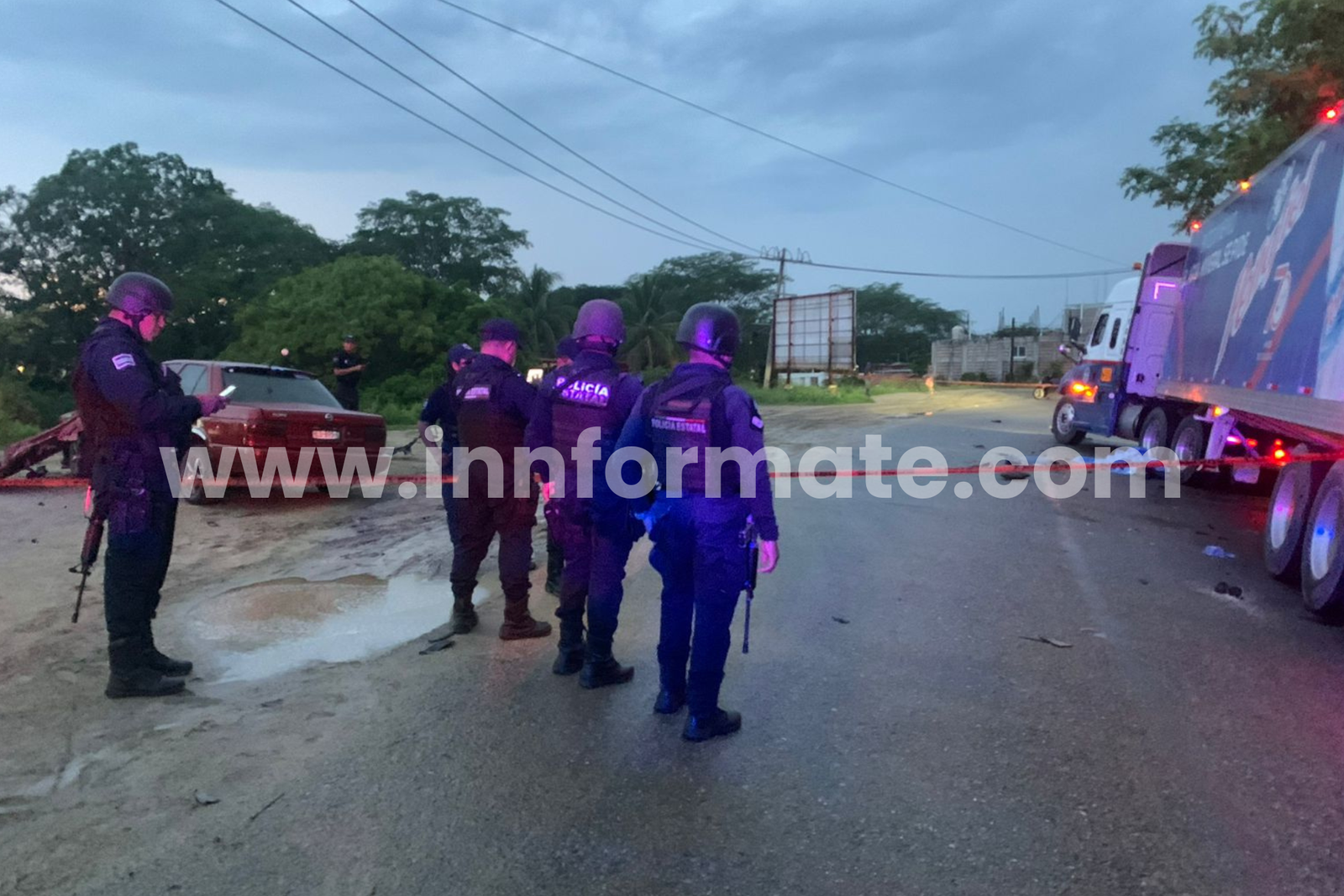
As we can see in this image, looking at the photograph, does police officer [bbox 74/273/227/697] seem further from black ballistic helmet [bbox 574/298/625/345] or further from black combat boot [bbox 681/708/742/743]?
black combat boot [bbox 681/708/742/743]

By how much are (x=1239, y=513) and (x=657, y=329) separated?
3234 centimetres

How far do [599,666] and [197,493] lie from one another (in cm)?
678

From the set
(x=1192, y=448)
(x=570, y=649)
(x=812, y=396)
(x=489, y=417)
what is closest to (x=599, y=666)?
(x=570, y=649)

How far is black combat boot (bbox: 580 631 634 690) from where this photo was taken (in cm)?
457

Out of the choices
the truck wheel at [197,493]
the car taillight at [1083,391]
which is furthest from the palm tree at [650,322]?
the truck wheel at [197,493]

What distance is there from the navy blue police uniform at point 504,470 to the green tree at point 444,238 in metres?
36.1

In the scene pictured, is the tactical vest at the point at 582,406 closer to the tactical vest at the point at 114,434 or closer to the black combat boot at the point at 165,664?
the tactical vest at the point at 114,434

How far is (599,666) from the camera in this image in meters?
4.59

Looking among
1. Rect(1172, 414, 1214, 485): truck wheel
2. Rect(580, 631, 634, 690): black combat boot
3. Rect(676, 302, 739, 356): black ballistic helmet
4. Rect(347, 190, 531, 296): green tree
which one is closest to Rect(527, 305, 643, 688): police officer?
Rect(580, 631, 634, 690): black combat boot

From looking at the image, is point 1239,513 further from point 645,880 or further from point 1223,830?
point 645,880

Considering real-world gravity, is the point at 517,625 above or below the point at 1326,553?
below

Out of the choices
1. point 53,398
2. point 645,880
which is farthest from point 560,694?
point 53,398

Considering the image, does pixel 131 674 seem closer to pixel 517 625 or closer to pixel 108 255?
pixel 517 625

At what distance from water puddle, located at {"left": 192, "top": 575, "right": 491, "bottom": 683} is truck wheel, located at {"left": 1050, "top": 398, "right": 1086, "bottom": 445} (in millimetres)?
12015
